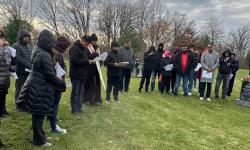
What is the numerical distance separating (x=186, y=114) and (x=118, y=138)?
373cm

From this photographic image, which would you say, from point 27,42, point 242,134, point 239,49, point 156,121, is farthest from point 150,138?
point 239,49

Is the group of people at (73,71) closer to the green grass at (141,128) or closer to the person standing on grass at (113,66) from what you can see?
the person standing on grass at (113,66)

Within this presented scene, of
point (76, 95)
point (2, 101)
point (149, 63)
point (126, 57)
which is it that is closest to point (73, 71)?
point (76, 95)

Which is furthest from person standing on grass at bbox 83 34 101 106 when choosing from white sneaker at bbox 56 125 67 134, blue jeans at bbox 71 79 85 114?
white sneaker at bbox 56 125 67 134

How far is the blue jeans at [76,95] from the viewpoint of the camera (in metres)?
7.79

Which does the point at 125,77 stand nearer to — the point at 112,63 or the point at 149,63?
the point at 149,63

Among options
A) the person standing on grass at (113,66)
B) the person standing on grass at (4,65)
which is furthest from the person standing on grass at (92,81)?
the person standing on grass at (4,65)

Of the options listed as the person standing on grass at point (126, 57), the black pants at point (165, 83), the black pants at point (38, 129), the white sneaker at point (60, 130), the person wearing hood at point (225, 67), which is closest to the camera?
the black pants at point (38, 129)

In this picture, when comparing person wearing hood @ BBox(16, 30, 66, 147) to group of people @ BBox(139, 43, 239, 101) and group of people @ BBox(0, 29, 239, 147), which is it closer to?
group of people @ BBox(0, 29, 239, 147)

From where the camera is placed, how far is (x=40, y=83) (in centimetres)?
542

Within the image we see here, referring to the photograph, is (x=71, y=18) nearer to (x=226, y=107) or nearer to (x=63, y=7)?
(x=63, y=7)

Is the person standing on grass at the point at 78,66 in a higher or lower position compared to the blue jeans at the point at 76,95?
higher

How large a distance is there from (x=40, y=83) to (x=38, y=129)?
857mm

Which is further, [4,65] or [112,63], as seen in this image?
[112,63]
